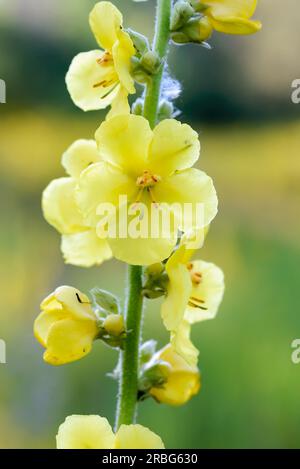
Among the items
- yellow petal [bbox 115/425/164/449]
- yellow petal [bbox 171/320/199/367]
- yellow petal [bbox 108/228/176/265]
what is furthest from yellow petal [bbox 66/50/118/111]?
yellow petal [bbox 115/425/164/449]

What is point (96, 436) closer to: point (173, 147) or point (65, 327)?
point (65, 327)

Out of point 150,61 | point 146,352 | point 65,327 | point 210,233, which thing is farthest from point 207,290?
point 210,233

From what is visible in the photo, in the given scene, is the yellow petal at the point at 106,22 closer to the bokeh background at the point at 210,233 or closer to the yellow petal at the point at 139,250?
the yellow petal at the point at 139,250

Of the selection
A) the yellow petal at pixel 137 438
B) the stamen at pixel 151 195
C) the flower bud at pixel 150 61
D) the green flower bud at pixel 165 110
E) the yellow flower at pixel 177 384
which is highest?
the flower bud at pixel 150 61

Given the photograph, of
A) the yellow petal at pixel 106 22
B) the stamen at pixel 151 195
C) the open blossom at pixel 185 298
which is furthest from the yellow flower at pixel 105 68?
the open blossom at pixel 185 298

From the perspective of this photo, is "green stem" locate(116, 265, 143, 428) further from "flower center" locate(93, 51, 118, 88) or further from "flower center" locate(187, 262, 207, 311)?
"flower center" locate(93, 51, 118, 88)

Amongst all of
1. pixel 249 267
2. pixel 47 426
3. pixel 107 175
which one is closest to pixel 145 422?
pixel 47 426
